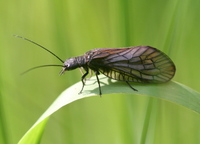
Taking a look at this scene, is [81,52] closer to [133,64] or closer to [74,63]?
[74,63]

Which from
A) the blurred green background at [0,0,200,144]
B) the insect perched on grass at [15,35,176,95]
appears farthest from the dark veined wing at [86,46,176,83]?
the blurred green background at [0,0,200,144]

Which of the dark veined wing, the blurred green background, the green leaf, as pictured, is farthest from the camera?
the dark veined wing

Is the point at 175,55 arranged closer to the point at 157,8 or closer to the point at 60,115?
the point at 157,8

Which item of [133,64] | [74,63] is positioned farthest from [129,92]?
[74,63]

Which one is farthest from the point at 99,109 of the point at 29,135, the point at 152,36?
the point at 29,135

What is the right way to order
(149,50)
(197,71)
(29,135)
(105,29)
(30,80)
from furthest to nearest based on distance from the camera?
(30,80) → (105,29) → (197,71) → (149,50) → (29,135)

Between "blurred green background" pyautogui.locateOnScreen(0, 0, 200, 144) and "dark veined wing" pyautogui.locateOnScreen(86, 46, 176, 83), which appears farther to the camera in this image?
"dark veined wing" pyautogui.locateOnScreen(86, 46, 176, 83)

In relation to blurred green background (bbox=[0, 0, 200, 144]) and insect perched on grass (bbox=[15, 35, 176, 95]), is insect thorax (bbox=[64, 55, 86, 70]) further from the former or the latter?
blurred green background (bbox=[0, 0, 200, 144])

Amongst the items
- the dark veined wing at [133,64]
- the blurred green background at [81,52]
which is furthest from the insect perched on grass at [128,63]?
the blurred green background at [81,52]
